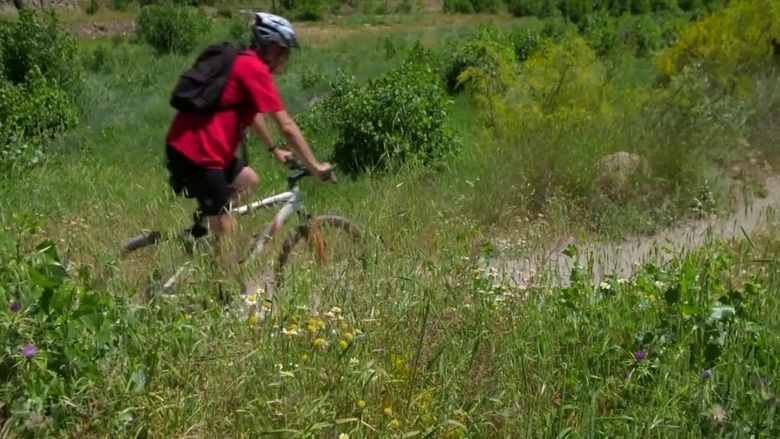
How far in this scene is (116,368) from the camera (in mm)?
2846

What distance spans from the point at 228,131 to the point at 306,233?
677 mm

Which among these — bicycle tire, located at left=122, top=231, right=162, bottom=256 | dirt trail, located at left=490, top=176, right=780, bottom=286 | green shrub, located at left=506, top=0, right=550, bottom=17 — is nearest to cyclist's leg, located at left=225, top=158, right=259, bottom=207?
bicycle tire, located at left=122, top=231, right=162, bottom=256

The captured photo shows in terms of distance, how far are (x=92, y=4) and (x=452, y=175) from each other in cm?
3625

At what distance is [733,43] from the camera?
9500 mm

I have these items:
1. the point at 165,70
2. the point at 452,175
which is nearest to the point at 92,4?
the point at 165,70

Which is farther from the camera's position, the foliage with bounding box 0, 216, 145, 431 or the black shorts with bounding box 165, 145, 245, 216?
the black shorts with bounding box 165, 145, 245, 216

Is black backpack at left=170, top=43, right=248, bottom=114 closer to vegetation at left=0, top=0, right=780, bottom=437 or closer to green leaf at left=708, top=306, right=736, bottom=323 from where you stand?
vegetation at left=0, top=0, right=780, bottom=437

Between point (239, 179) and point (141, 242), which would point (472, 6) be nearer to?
point (239, 179)

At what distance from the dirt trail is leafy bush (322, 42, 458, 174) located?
3721 mm

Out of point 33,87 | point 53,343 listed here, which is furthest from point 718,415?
point 33,87

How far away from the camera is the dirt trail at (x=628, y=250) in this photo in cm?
432

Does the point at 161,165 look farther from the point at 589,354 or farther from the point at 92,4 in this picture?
the point at 92,4

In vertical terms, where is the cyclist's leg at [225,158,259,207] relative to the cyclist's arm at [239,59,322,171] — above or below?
below

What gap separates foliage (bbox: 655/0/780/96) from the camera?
9.34 meters
